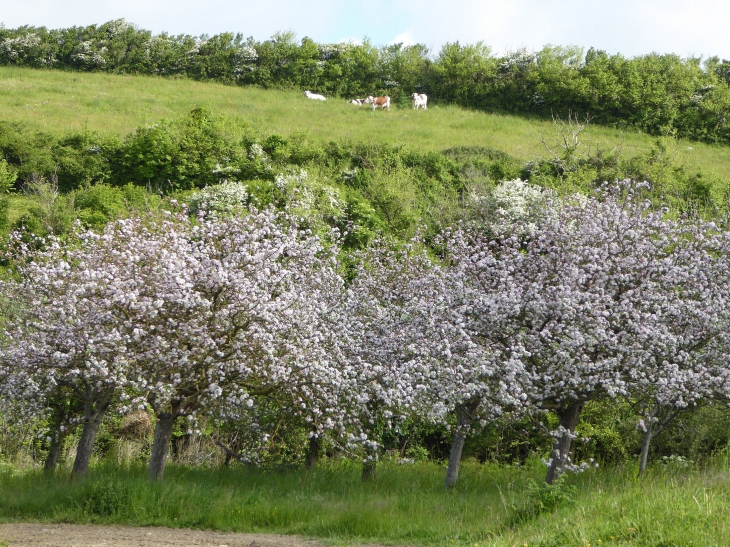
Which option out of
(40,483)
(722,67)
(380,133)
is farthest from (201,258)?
(722,67)

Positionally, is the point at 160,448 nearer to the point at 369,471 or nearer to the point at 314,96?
the point at 369,471

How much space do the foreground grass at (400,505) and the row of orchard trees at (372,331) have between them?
1140 mm

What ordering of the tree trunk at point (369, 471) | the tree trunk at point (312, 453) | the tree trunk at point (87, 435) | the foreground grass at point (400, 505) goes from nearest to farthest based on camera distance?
the foreground grass at point (400, 505) < the tree trunk at point (87, 435) < the tree trunk at point (369, 471) < the tree trunk at point (312, 453)

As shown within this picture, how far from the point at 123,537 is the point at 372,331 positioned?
6.31 metres

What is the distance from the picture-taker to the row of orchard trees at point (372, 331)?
12508mm

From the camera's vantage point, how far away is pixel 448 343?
42.3 feet

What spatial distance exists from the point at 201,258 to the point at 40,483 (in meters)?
5.84

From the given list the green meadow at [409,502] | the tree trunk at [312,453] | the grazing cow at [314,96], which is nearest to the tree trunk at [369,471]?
the green meadow at [409,502]

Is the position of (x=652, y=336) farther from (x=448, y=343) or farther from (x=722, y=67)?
(x=722, y=67)

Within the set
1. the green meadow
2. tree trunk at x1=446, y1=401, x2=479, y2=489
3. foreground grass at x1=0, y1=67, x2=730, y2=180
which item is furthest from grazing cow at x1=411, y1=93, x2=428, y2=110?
tree trunk at x1=446, y1=401, x2=479, y2=489

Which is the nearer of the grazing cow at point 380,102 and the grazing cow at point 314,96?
the grazing cow at point 380,102

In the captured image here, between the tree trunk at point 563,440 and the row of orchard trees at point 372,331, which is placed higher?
the row of orchard trees at point 372,331

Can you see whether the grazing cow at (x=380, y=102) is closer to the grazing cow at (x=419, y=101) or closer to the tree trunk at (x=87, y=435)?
the grazing cow at (x=419, y=101)

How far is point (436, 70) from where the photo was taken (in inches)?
3024
